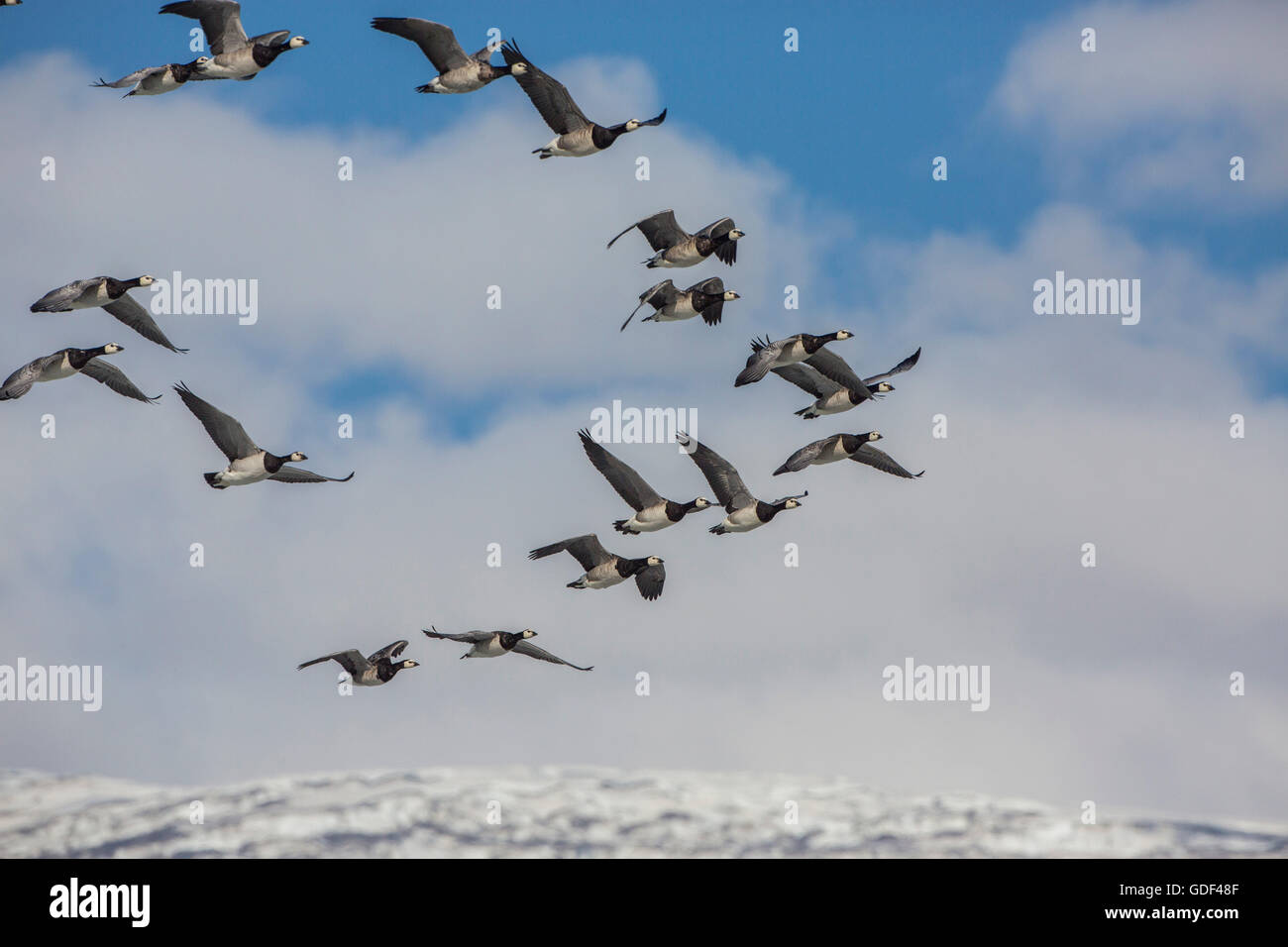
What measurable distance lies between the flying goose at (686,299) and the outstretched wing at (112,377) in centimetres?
854

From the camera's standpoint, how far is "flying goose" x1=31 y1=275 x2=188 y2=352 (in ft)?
85.0

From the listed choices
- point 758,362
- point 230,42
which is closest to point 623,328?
point 758,362

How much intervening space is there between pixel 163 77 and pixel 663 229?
8108 mm

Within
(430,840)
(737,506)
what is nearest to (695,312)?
(737,506)

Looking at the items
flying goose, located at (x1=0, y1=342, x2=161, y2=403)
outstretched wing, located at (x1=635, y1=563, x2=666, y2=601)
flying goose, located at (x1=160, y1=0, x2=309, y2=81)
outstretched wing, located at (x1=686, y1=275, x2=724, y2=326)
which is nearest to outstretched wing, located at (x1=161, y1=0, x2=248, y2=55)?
flying goose, located at (x1=160, y1=0, x2=309, y2=81)

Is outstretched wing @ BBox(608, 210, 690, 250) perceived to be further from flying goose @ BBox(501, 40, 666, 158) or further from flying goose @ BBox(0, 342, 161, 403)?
flying goose @ BBox(0, 342, 161, 403)

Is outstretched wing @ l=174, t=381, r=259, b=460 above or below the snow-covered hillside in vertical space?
above

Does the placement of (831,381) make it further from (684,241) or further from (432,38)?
(432,38)

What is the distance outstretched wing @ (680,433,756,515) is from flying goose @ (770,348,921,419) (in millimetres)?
1544

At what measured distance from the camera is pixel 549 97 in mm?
25766

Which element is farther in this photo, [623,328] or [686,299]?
[686,299]

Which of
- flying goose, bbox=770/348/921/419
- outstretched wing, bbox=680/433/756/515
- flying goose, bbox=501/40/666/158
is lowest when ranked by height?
outstretched wing, bbox=680/433/756/515

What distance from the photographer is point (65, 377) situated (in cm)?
2736
